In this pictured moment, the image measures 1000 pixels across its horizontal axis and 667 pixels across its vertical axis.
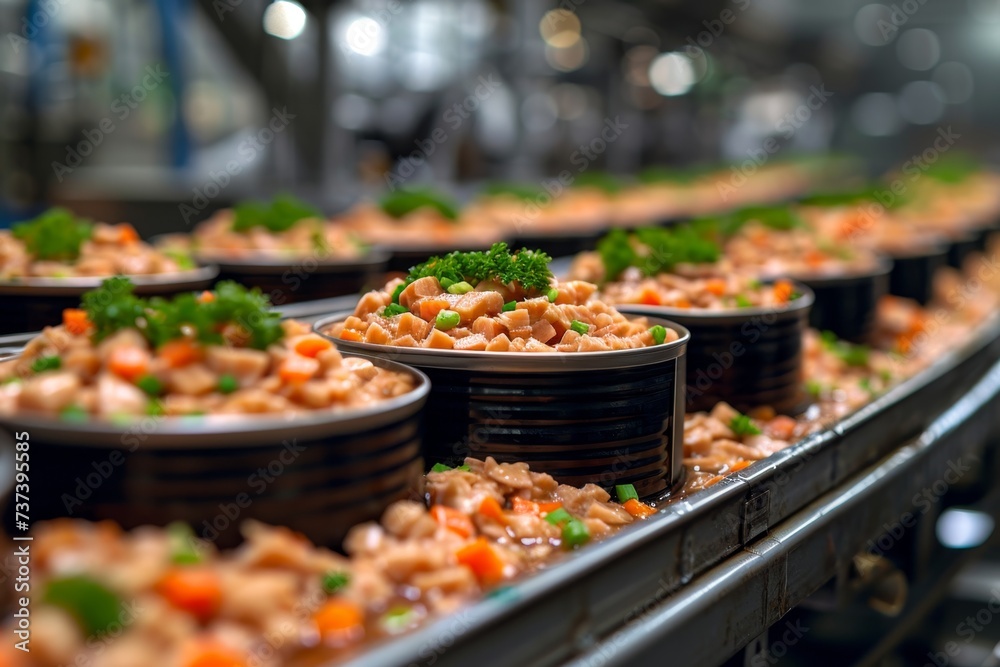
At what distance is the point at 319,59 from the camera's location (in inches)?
199

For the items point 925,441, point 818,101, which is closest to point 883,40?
point 818,101

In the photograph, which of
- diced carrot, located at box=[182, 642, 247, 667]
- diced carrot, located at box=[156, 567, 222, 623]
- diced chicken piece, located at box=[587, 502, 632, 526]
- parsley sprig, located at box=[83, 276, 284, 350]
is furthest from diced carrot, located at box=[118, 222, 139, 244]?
diced carrot, located at box=[182, 642, 247, 667]

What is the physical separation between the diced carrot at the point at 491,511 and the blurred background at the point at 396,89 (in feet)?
11.6

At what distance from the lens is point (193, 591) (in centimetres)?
108

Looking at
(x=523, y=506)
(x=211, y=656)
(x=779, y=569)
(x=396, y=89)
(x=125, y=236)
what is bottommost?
(x=779, y=569)

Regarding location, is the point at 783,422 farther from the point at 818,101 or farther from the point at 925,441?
the point at 818,101

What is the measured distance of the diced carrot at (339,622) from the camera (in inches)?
45.1

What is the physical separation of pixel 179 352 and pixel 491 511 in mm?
578

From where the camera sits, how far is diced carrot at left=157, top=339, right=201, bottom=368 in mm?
1390

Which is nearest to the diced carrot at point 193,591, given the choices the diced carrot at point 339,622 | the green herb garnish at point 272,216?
the diced carrot at point 339,622

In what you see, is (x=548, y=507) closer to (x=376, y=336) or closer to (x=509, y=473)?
(x=509, y=473)

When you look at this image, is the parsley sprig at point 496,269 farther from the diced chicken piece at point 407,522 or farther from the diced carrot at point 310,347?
the diced chicken piece at point 407,522

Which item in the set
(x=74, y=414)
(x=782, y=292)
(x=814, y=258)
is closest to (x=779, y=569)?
(x=782, y=292)

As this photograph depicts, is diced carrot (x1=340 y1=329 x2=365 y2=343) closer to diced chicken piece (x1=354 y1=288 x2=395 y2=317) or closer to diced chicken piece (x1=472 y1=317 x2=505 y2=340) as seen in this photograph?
diced chicken piece (x1=354 y1=288 x2=395 y2=317)
